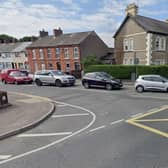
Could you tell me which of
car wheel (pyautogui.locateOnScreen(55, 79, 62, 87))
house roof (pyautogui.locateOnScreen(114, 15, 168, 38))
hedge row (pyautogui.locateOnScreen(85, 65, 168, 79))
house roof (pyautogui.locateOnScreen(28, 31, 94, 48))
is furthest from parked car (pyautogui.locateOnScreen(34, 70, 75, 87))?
house roof (pyautogui.locateOnScreen(28, 31, 94, 48))

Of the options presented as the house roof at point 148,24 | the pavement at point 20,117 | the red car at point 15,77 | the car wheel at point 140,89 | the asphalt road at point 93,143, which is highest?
the house roof at point 148,24

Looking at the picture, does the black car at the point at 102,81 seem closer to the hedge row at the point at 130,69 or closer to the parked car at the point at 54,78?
the parked car at the point at 54,78

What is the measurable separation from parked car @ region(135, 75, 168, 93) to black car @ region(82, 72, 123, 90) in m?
2.15

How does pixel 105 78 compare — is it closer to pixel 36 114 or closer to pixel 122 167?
pixel 36 114

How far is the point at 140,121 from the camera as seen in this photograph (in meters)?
8.39

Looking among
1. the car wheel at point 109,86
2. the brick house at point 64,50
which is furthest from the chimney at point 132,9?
the car wheel at point 109,86

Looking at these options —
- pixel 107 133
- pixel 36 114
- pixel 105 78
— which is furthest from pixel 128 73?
pixel 107 133

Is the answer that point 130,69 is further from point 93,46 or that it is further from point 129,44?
point 93,46

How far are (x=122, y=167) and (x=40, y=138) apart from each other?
10.7 ft

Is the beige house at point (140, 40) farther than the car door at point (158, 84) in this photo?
Yes

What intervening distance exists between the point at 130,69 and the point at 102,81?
6533mm

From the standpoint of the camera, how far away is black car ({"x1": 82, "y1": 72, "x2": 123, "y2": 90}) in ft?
62.5

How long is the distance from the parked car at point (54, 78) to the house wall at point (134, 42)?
1102cm

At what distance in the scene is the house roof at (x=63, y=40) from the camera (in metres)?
40.6
